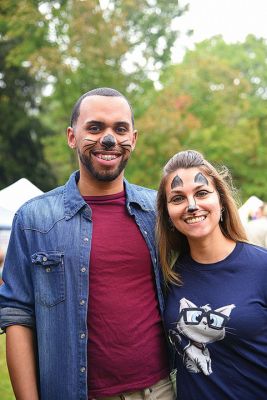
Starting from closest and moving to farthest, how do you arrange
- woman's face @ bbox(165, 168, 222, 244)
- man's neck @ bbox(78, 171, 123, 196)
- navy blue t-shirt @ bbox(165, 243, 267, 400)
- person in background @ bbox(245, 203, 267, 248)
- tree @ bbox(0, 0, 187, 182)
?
navy blue t-shirt @ bbox(165, 243, 267, 400)
woman's face @ bbox(165, 168, 222, 244)
man's neck @ bbox(78, 171, 123, 196)
person in background @ bbox(245, 203, 267, 248)
tree @ bbox(0, 0, 187, 182)

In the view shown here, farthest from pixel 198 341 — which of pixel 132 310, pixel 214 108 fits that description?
pixel 214 108

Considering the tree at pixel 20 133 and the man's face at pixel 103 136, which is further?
the tree at pixel 20 133

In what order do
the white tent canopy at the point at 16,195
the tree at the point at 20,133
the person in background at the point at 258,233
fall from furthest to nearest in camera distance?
the tree at the point at 20,133 → the white tent canopy at the point at 16,195 → the person in background at the point at 258,233

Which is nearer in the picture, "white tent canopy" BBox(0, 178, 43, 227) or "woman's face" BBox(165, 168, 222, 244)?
"woman's face" BBox(165, 168, 222, 244)

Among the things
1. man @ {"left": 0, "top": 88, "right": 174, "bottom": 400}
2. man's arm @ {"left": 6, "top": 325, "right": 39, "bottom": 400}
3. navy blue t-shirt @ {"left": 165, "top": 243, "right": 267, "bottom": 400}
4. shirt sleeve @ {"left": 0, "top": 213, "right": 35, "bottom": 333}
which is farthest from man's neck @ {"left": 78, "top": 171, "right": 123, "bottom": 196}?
man's arm @ {"left": 6, "top": 325, "right": 39, "bottom": 400}

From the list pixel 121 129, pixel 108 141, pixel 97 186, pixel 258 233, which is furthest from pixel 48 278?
pixel 258 233

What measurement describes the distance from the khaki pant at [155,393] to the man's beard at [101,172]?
3.74 ft

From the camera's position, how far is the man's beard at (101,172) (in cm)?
270

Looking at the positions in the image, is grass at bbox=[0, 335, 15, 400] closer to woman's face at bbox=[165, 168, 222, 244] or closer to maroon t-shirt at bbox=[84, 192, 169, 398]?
maroon t-shirt at bbox=[84, 192, 169, 398]

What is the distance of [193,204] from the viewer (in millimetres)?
2586

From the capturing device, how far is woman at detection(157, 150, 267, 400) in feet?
7.70

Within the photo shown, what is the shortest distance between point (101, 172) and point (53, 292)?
70 cm

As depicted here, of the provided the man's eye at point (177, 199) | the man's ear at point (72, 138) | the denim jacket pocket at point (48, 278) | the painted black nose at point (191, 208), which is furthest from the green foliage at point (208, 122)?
the denim jacket pocket at point (48, 278)

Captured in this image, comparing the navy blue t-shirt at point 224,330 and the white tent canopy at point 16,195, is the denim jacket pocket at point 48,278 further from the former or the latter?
the white tent canopy at point 16,195
